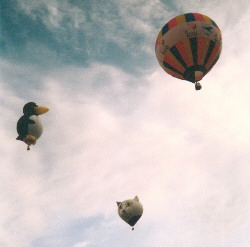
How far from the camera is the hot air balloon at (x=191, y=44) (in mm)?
18609

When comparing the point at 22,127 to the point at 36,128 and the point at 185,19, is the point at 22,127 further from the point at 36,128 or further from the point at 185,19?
Result: the point at 185,19

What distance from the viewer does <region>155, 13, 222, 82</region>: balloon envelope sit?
18616 millimetres

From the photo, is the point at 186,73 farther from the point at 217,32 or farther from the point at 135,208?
the point at 135,208

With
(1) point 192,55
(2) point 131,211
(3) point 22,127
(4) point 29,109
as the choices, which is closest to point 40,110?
(4) point 29,109

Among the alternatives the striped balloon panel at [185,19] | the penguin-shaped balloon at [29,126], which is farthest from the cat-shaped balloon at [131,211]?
the striped balloon panel at [185,19]

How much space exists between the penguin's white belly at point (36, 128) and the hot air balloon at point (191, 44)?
9361 millimetres

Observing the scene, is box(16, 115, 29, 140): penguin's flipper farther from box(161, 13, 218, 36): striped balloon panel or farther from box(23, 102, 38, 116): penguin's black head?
box(161, 13, 218, 36): striped balloon panel

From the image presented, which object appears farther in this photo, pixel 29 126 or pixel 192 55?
pixel 192 55

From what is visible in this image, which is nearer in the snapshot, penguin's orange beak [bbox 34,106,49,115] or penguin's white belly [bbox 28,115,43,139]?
penguin's white belly [bbox 28,115,43,139]

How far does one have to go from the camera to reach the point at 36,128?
55.2ft

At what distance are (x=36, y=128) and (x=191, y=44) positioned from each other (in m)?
11.0

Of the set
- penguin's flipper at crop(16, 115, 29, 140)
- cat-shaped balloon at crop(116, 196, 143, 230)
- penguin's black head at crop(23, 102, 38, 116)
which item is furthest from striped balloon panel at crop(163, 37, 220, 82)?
cat-shaped balloon at crop(116, 196, 143, 230)

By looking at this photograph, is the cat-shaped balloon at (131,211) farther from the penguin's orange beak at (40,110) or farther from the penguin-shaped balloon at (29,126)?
the penguin's orange beak at (40,110)

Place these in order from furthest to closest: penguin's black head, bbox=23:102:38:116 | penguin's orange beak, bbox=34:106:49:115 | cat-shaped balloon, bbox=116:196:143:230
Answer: cat-shaped balloon, bbox=116:196:143:230
penguin's orange beak, bbox=34:106:49:115
penguin's black head, bbox=23:102:38:116
